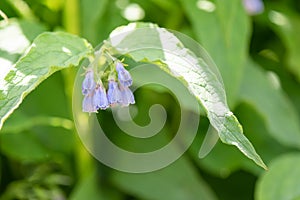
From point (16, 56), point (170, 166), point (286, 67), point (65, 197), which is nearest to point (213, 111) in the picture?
point (16, 56)

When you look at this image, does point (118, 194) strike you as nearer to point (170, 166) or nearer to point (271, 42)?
point (170, 166)

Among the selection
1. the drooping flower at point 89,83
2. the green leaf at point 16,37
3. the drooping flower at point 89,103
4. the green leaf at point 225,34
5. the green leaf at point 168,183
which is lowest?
the green leaf at point 168,183

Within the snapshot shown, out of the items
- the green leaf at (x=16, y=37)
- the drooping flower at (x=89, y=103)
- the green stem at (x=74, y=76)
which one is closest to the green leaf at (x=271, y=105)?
the green stem at (x=74, y=76)

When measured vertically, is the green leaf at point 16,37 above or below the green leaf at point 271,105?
above

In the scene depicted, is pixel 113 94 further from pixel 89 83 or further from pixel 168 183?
pixel 168 183

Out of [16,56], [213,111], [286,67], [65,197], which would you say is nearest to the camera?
[213,111]

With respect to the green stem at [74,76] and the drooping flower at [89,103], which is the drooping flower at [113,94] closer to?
the drooping flower at [89,103]

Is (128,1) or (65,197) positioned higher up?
(128,1)
